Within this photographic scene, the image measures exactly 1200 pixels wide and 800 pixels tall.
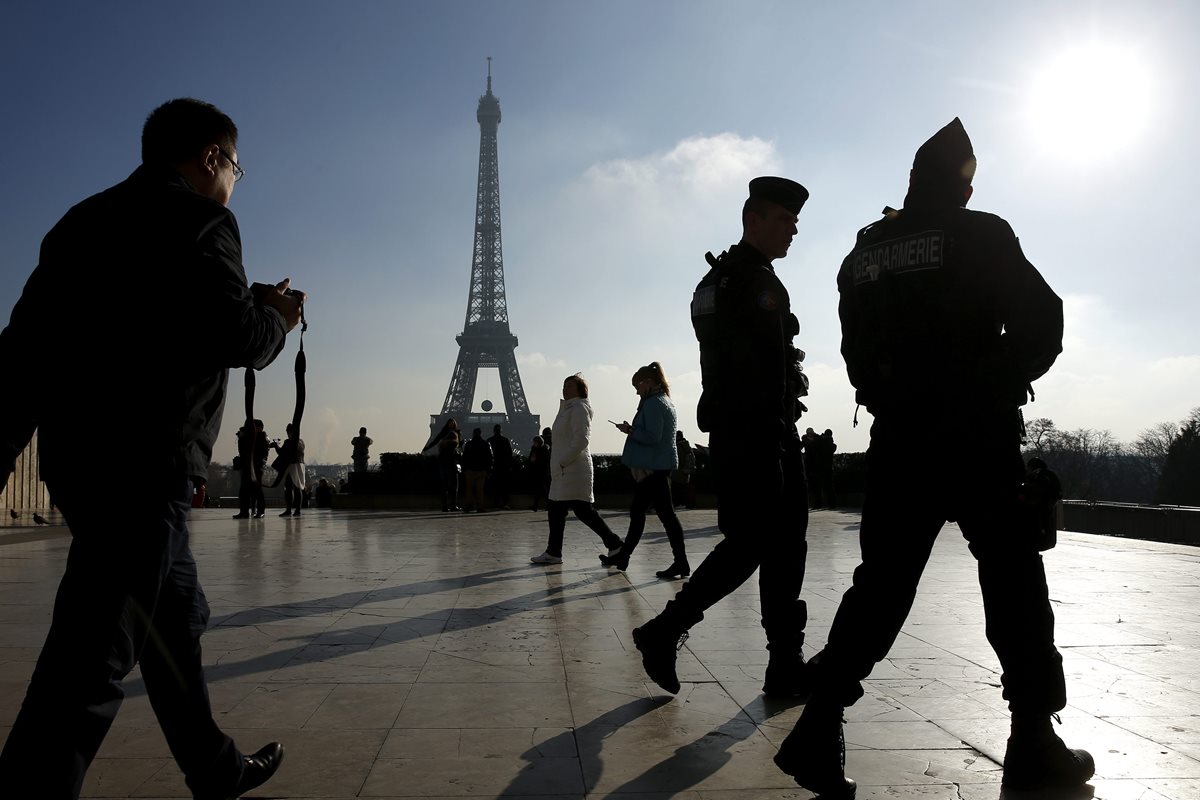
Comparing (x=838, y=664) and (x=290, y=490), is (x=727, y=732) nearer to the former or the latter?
(x=838, y=664)

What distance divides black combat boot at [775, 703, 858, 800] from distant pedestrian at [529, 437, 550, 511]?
15086 mm

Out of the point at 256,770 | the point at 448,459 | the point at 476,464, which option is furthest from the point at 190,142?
the point at 448,459

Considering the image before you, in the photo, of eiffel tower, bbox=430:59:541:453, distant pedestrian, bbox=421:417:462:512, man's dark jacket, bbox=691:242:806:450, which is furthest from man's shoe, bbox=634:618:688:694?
eiffel tower, bbox=430:59:541:453

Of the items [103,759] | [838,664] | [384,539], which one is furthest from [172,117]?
[384,539]

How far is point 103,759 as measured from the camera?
8.52 ft

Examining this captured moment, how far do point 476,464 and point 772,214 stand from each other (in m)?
14.2

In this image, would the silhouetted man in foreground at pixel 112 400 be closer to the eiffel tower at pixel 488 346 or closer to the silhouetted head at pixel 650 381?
the silhouetted head at pixel 650 381

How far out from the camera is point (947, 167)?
268 cm

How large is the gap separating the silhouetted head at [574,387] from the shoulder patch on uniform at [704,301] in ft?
13.9

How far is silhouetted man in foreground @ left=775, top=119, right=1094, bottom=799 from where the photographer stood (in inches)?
96.0

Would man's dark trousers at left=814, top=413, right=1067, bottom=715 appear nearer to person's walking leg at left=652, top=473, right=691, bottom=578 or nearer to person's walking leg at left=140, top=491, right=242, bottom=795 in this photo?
person's walking leg at left=140, top=491, right=242, bottom=795

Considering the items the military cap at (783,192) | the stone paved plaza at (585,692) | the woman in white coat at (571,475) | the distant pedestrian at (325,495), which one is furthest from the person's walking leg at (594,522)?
the distant pedestrian at (325,495)

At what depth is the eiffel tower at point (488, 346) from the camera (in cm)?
6262

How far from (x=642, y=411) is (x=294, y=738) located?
14.4 feet
